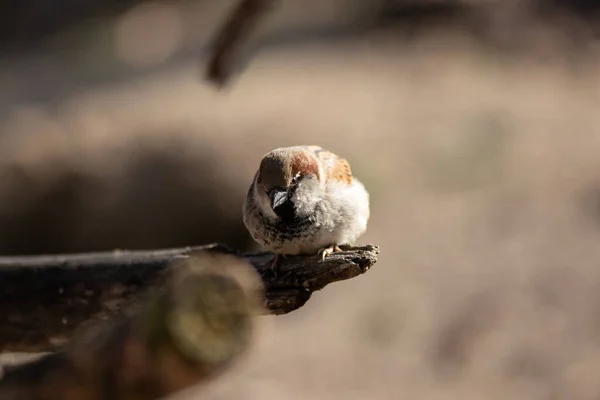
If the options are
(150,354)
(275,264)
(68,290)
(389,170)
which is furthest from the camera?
(389,170)

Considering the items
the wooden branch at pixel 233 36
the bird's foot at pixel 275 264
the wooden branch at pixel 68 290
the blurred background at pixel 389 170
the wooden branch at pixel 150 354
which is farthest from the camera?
the blurred background at pixel 389 170

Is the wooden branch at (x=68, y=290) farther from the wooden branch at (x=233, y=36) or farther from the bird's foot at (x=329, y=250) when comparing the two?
the wooden branch at (x=233, y=36)

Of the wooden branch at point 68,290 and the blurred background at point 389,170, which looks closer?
the wooden branch at point 68,290

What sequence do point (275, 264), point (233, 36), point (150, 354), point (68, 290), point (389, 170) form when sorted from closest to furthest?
point (150, 354), point (275, 264), point (68, 290), point (233, 36), point (389, 170)

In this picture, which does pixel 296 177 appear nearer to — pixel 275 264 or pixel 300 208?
pixel 300 208

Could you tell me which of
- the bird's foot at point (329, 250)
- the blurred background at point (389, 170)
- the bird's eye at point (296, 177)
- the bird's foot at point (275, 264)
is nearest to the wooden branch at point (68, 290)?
the bird's foot at point (275, 264)

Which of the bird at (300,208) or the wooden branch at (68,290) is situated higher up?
the bird at (300,208)

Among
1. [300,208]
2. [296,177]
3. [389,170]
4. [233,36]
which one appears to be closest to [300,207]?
[300,208]

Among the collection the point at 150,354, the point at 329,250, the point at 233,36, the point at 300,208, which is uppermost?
the point at 233,36

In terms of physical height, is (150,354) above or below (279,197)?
below
